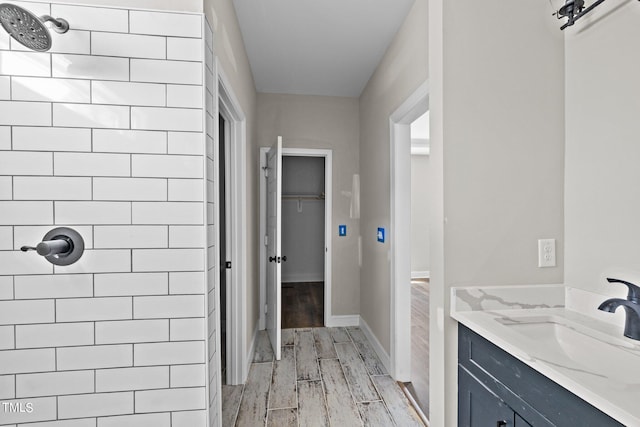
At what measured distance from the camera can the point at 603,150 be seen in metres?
1.22

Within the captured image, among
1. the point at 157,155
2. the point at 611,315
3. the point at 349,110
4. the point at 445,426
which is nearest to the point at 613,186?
the point at 611,315

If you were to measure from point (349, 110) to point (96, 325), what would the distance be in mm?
3221

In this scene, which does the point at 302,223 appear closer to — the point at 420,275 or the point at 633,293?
the point at 420,275

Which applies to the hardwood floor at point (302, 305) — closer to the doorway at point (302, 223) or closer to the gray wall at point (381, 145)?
the doorway at point (302, 223)

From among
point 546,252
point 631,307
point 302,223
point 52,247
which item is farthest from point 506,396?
point 302,223

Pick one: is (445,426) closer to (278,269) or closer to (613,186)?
(613,186)

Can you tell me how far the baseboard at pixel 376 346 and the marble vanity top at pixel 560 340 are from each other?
1.55 meters

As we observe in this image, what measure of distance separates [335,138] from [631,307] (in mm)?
3035

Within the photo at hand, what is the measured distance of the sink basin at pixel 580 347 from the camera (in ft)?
2.86

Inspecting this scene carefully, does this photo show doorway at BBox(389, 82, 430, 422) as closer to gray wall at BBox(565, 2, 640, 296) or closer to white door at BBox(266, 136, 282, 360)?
white door at BBox(266, 136, 282, 360)

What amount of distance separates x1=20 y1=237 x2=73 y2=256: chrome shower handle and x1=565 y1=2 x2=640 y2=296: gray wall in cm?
200

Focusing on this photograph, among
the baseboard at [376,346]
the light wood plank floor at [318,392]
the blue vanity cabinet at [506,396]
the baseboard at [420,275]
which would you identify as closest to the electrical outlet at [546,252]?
the blue vanity cabinet at [506,396]

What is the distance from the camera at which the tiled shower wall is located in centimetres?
123

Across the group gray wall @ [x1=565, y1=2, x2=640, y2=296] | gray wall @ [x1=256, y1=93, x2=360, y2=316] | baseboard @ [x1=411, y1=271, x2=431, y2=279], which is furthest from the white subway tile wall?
baseboard @ [x1=411, y1=271, x2=431, y2=279]
